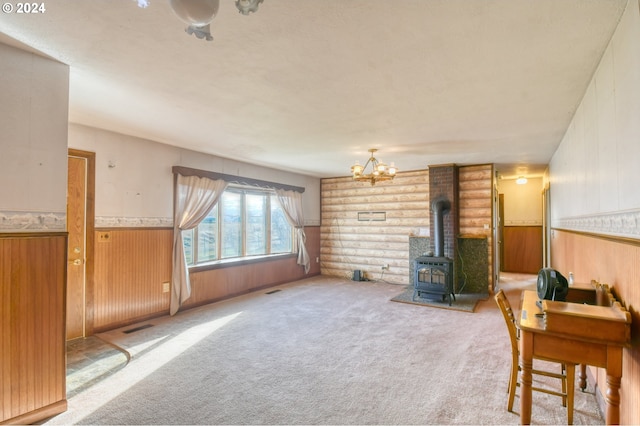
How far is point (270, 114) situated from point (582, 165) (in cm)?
307

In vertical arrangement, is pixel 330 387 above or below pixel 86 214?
below

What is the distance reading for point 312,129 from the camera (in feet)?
12.2

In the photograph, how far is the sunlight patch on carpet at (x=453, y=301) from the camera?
486 cm

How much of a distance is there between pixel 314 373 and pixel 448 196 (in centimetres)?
432

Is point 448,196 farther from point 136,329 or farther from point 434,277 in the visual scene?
point 136,329

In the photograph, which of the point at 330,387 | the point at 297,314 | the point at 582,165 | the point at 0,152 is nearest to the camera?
the point at 0,152

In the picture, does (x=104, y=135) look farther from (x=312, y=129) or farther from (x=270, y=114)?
(x=312, y=129)

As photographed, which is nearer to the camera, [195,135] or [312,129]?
[312,129]

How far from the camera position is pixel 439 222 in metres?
5.68

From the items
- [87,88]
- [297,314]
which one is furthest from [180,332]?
[87,88]

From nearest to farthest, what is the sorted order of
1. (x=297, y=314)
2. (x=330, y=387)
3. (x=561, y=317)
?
1. (x=561, y=317)
2. (x=330, y=387)
3. (x=297, y=314)

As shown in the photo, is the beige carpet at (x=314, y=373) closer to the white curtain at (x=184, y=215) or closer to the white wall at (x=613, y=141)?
the white curtain at (x=184, y=215)

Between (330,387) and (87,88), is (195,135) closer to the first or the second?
(87,88)

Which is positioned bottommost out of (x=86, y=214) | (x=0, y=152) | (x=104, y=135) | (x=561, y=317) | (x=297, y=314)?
(x=297, y=314)
